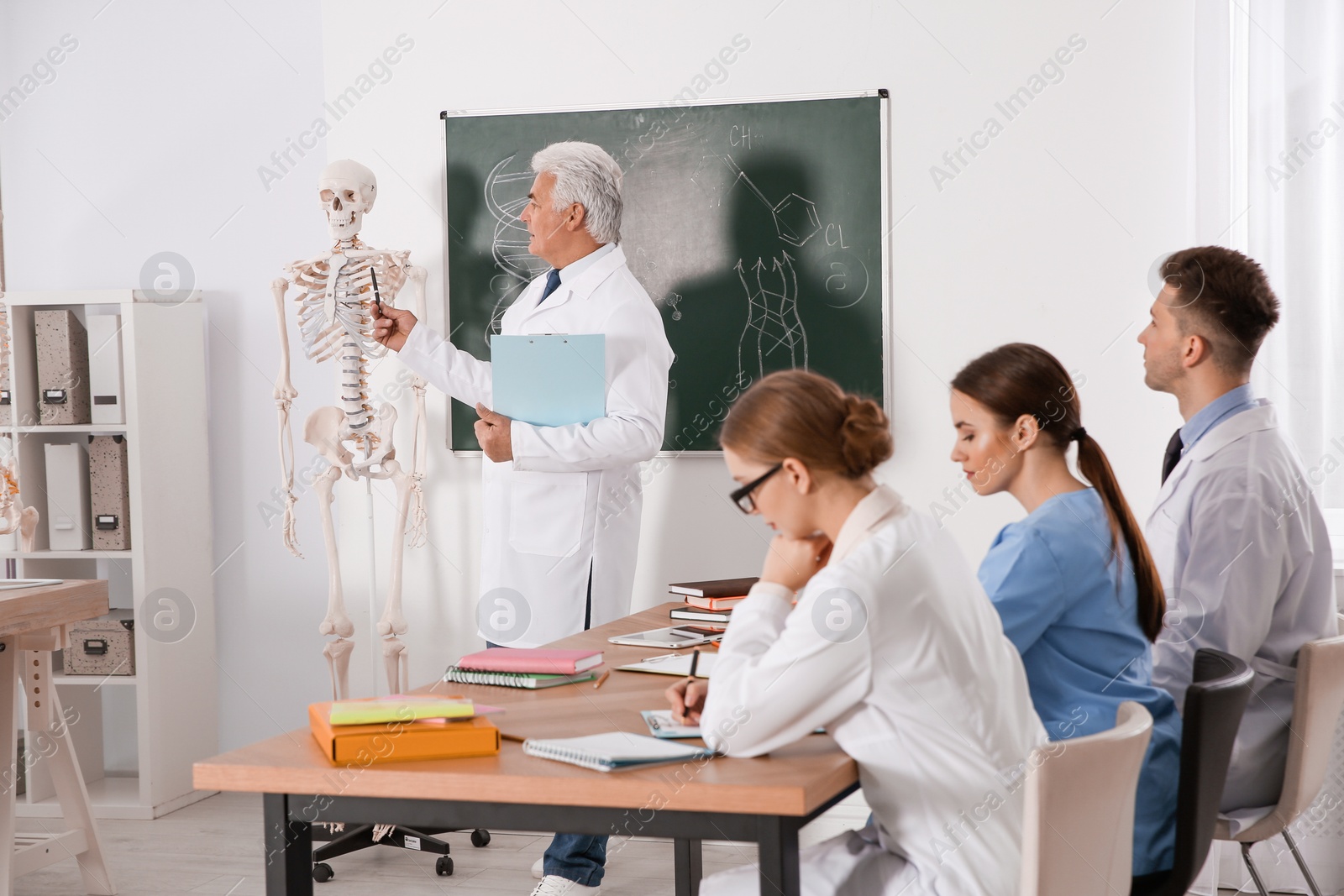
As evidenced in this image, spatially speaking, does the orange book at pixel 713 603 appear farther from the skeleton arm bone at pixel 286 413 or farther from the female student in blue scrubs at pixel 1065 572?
the skeleton arm bone at pixel 286 413

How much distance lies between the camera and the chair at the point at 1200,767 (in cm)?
188

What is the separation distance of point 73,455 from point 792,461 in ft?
10.8

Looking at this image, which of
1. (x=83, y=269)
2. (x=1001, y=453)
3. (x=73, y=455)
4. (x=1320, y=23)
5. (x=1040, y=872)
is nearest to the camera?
(x=1040, y=872)

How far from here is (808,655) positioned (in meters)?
1.56

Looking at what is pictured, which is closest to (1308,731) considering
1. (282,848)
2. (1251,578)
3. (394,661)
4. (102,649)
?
(1251,578)

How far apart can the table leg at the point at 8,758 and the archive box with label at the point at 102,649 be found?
0.90 m

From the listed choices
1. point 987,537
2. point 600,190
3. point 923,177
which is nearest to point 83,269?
point 600,190

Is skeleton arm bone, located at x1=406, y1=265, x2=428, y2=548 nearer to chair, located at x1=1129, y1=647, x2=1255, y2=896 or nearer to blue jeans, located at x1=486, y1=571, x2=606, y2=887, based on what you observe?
blue jeans, located at x1=486, y1=571, x2=606, y2=887

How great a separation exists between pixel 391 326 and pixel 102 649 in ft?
6.00

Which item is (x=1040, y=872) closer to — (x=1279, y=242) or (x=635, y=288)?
(x=635, y=288)

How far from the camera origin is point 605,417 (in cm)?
297

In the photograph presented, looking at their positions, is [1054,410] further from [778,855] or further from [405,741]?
[405,741]

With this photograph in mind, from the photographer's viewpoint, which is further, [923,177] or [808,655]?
[923,177]

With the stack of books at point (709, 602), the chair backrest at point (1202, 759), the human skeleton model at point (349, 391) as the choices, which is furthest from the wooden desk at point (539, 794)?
the human skeleton model at point (349, 391)
